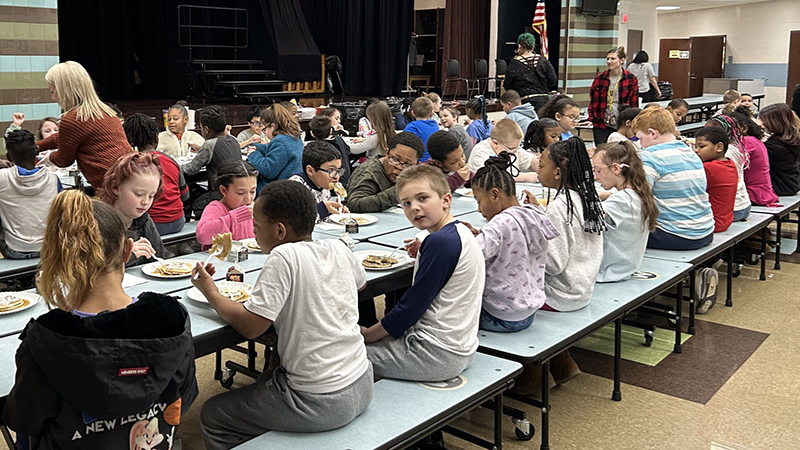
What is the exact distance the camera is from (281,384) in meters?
2.44

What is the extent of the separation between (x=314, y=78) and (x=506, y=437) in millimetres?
13189

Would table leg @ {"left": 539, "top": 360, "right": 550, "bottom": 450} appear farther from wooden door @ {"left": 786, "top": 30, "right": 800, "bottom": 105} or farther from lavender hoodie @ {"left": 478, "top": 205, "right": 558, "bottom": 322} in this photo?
wooden door @ {"left": 786, "top": 30, "right": 800, "bottom": 105}

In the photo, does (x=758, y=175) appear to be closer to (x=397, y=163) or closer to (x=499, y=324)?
(x=397, y=163)

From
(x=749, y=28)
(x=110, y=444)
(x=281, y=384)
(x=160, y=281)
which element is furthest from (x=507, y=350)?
(x=749, y=28)

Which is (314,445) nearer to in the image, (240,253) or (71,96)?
(240,253)

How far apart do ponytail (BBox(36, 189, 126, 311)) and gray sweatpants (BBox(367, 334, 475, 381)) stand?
1132 mm

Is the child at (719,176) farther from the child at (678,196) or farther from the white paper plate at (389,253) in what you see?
the white paper plate at (389,253)

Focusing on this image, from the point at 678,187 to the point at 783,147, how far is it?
2.36 metres

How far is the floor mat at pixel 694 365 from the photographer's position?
3.96m

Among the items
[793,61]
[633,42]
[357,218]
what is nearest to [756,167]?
[357,218]

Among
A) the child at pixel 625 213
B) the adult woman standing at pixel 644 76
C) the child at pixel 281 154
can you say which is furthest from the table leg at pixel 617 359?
the adult woman standing at pixel 644 76

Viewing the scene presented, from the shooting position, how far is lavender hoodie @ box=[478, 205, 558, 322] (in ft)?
10.4

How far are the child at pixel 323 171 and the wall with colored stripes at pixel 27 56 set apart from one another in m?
4.29

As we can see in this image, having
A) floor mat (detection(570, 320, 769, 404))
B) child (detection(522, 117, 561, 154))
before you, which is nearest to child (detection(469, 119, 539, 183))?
child (detection(522, 117, 561, 154))
